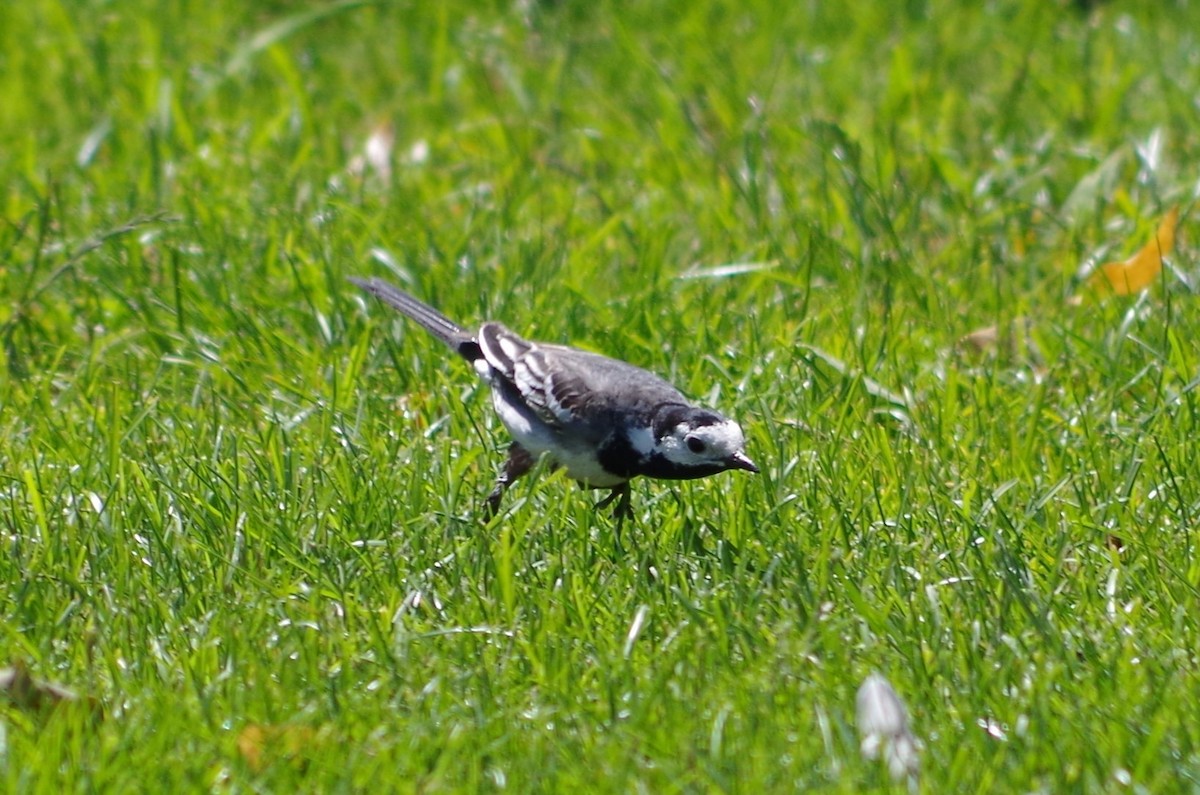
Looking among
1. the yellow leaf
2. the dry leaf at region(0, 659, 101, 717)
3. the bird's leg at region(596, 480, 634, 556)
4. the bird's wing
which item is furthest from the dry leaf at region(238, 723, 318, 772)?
the yellow leaf

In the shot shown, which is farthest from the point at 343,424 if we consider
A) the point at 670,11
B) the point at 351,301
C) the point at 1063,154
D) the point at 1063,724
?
the point at 670,11

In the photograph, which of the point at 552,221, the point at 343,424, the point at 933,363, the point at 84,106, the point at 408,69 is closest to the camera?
the point at 343,424

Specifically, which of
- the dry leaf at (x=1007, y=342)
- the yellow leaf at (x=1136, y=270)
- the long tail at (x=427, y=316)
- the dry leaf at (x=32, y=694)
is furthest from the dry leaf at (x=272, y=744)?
the yellow leaf at (x=1136, y=270)

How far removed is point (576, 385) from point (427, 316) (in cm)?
76

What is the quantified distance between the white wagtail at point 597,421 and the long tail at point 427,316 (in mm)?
71

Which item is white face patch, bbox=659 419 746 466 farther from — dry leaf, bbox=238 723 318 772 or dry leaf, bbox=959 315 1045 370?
dry leaf, bbox=959 315 1045 370

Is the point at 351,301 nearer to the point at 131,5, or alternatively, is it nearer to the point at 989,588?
the point at 989,588

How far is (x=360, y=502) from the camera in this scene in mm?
4465

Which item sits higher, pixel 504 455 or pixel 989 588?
pixel 989 588

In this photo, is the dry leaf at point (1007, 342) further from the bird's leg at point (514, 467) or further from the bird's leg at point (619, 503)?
the bird's leg at point (514, 467)

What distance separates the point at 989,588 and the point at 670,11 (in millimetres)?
5314

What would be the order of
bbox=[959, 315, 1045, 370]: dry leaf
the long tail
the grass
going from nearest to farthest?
the grass < the long tail < bbox=[959, 315, 1045, 370]: dry leaf

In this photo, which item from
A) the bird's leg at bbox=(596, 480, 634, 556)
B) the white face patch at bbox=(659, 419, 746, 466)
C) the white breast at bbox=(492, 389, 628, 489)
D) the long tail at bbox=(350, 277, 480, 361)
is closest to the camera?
the white face patch at bbox=(659, 419, 746, 466)

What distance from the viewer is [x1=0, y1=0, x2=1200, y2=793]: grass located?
3594 mm
